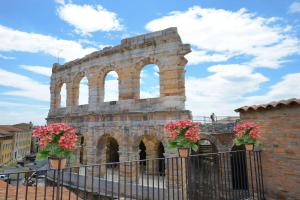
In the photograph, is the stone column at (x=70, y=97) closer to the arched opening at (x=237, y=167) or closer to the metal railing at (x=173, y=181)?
the metal railing at (x=173, y=181)

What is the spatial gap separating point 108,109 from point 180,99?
5.17 metres

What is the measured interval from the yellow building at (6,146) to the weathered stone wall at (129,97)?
34.5 m

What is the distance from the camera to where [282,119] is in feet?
20.4

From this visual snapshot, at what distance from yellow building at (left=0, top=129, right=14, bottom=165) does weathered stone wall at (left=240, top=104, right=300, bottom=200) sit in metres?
48.2

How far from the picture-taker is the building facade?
19.4 ft

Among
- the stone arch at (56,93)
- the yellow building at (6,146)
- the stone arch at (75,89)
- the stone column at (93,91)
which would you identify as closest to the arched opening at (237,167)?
the stone column at (93,91)

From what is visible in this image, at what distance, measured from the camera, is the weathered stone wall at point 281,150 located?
5.90 metres

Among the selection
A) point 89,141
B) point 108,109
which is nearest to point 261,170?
point 108,109

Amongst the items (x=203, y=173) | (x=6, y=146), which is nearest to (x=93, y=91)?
(x=203, y=173)

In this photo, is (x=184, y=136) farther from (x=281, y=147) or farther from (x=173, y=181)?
(x=281, y=147)

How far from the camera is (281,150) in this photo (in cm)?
622

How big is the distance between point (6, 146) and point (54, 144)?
169 feet

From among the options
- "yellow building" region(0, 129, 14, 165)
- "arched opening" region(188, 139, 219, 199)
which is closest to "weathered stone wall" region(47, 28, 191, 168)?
"arched opening" region(188, 139, 219, 199)

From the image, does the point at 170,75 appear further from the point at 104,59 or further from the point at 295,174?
the point at 295,174
